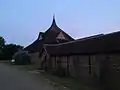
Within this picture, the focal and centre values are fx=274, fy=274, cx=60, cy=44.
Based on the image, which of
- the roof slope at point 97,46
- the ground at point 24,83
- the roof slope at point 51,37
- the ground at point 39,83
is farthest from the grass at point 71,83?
the roof slope at point 51,37

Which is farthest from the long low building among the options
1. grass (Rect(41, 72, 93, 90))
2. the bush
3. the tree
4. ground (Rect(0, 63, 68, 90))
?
the tree

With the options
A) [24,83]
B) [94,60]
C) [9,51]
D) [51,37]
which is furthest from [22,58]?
[24,83]

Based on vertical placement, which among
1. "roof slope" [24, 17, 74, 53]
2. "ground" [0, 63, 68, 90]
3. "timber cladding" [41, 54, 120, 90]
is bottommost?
"ground" [0, 63, 68, 90]

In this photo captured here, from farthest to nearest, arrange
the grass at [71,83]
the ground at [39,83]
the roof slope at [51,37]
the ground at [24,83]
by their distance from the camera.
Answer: the roof slope at [51,37] < the grass at [71,83] < the ground at [39,83] < the ground at [24,83]

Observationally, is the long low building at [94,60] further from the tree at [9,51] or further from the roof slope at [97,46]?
the tree at [9,51]

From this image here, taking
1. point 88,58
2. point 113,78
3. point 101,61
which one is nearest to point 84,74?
point 88,58

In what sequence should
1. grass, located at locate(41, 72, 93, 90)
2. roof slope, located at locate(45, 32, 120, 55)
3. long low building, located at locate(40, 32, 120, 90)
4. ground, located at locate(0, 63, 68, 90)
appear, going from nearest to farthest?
1. ground, located at locate(0, 63, 68, 90)
2. grass, located at locate(41, 72, 93, 90)
3. long low building, located at locate(40, 32, 120, 90)
4. roof slope, located at locate(45, 32, 120, 55)

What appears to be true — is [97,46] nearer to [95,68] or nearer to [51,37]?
[95,68]

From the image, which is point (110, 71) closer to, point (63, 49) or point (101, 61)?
point (101, 61)

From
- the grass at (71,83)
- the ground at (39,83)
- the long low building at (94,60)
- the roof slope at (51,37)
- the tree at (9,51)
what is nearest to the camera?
the ground at (39,83)

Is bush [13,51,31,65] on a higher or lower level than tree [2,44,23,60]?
lower

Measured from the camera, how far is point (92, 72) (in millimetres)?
23516

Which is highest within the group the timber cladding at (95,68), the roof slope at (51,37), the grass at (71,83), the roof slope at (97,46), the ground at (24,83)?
the roof slope at (51,37)

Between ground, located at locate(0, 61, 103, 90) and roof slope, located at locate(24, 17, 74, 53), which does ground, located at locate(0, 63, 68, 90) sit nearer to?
ground, located at locate(0, 61, 103, 90)
